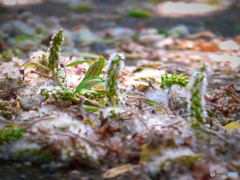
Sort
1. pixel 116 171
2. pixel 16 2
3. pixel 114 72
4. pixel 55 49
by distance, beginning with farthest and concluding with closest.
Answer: pixel 16 2, pixel 55 49, pixel 114 72, pixel 116 171

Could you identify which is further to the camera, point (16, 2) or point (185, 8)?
point (185, 8)

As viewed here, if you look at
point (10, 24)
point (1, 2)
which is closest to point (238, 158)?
point (10, 24)

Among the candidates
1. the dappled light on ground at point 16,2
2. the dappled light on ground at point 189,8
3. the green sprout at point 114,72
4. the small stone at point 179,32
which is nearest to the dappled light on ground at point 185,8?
the dappled light on ground at point 189,8

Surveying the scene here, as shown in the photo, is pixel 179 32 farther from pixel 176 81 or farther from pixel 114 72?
pixel 114 72

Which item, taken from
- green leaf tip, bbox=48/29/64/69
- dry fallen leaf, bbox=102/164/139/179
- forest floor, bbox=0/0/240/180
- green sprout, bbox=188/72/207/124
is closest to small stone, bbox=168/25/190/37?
forest floor, bbox=0/0/240/180

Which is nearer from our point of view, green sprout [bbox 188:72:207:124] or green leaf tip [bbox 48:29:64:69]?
green sprout [bbox 188:72:207:124]

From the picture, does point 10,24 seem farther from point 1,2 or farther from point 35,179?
point 1,2

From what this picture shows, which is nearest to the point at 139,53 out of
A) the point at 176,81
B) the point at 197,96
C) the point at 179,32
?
the point at 176,81

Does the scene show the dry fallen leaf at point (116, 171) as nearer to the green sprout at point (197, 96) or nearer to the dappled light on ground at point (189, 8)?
the green sprout at point (197, 96)

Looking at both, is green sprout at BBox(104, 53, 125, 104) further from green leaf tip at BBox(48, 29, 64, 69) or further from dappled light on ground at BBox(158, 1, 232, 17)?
dappled light on ground at BBox(158, 1, 232, 17)

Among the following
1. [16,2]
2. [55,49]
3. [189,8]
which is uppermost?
[16,2]

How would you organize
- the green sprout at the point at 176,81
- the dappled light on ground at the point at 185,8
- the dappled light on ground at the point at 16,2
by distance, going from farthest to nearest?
the dappled light on ground at the point at 185,8 → the dappled light on ground at the point at 16,2 → the green sprout at the point at 176,81
